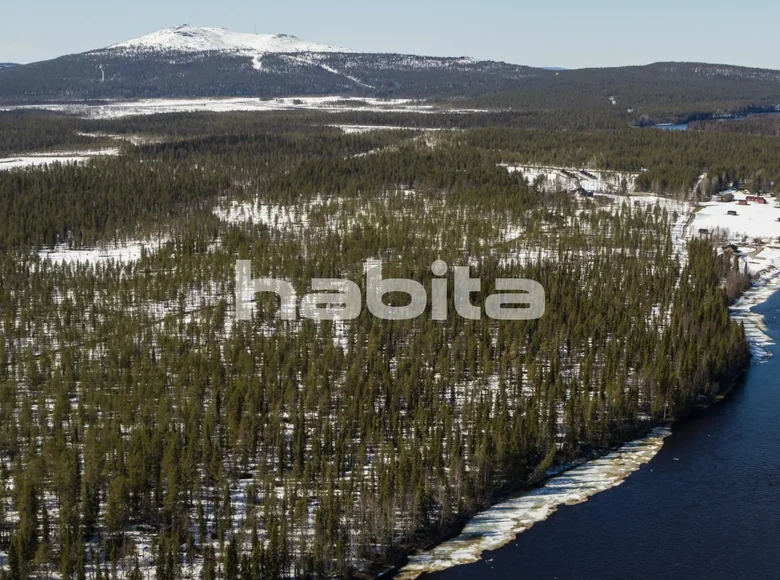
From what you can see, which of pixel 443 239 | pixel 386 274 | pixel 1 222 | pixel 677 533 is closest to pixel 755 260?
pixel 443 239

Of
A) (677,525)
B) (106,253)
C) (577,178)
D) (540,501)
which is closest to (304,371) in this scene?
(540,501)

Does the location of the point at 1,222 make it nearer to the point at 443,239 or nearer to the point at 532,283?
the point at 443,239

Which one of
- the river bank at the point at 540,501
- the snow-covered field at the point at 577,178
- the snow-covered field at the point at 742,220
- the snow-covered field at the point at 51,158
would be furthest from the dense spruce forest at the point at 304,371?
the snow-covered field at the point at 51,158

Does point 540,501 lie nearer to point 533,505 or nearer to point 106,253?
point 533,505

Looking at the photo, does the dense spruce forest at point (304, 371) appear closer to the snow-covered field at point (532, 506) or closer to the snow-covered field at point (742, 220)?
the snow-covered field at point (532, 506)

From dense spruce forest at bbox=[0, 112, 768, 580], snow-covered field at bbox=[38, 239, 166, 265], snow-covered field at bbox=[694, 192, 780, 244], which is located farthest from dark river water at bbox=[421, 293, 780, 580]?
snow-covered field at bbox=[694, 192, 780, 244]
